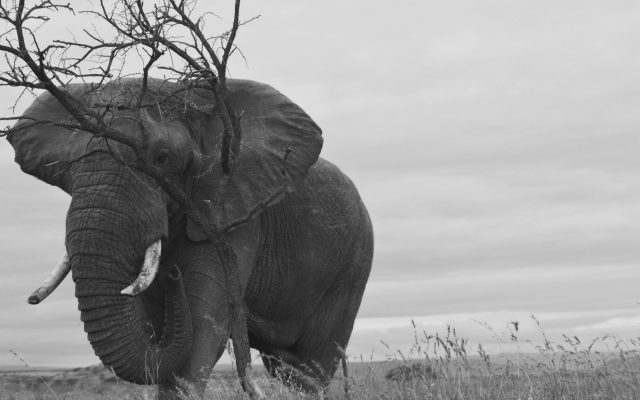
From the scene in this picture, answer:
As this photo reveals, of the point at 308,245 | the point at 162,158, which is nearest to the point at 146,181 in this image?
the point at 162,158

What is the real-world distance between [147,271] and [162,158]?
1155 millimetres

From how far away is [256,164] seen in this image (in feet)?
41.1

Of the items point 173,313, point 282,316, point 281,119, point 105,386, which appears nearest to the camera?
point 173,313

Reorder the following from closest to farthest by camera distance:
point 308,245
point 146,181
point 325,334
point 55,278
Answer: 1. point 146,181
2. point 55,278
3. point 308,245
4. point 325,334

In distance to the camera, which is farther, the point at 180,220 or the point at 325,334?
the point at 325,334

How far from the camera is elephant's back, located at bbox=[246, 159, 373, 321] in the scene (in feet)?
44.3

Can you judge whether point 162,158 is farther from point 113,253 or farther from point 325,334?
point 325,334

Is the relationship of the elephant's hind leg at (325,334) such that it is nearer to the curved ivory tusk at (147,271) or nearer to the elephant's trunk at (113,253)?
the elephant's trunk at (113,253)

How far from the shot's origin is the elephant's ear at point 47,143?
11960mm

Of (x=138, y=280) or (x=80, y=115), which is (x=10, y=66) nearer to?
(x=80, y=115)

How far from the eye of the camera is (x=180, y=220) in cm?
1193

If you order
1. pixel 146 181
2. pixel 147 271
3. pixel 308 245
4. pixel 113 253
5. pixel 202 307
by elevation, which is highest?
pixel 146 181

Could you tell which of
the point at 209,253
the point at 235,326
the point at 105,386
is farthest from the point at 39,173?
the point at 105,386

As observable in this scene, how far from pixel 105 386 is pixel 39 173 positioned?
343 inches
